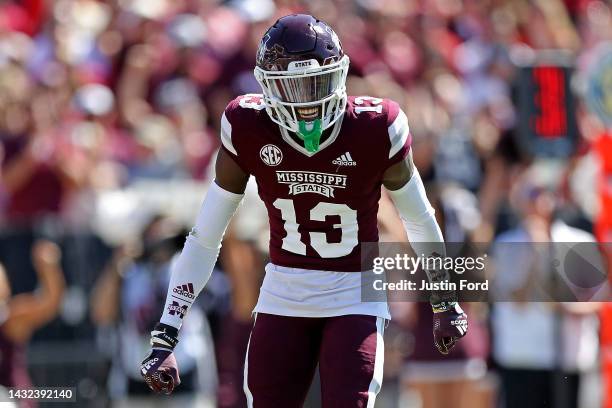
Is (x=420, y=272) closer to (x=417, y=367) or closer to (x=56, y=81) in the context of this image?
(x=417, y=367)

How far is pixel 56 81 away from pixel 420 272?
5044 mm

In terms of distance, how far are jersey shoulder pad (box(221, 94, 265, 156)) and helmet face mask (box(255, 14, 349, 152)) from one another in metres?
0.14

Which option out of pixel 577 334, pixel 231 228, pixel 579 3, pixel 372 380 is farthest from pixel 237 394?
pixel 579 3

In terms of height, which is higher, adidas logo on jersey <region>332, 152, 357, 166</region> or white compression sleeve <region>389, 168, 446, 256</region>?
adidas logo on jersey <region>332, 152, 357, 166</region>

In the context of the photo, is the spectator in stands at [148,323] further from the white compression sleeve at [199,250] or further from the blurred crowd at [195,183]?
the white compression sleeve at [199,250]

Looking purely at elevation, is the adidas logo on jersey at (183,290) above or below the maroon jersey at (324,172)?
below

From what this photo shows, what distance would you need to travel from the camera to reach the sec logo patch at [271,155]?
Result: 218 inches

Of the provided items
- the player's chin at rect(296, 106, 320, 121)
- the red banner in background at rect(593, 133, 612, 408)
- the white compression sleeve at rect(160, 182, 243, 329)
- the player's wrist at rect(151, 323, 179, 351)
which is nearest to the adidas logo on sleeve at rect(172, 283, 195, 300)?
the white compression sleeve at rect(160, 182, 243, 329)

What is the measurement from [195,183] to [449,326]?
15.2 feet

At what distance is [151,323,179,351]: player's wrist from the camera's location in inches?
220
